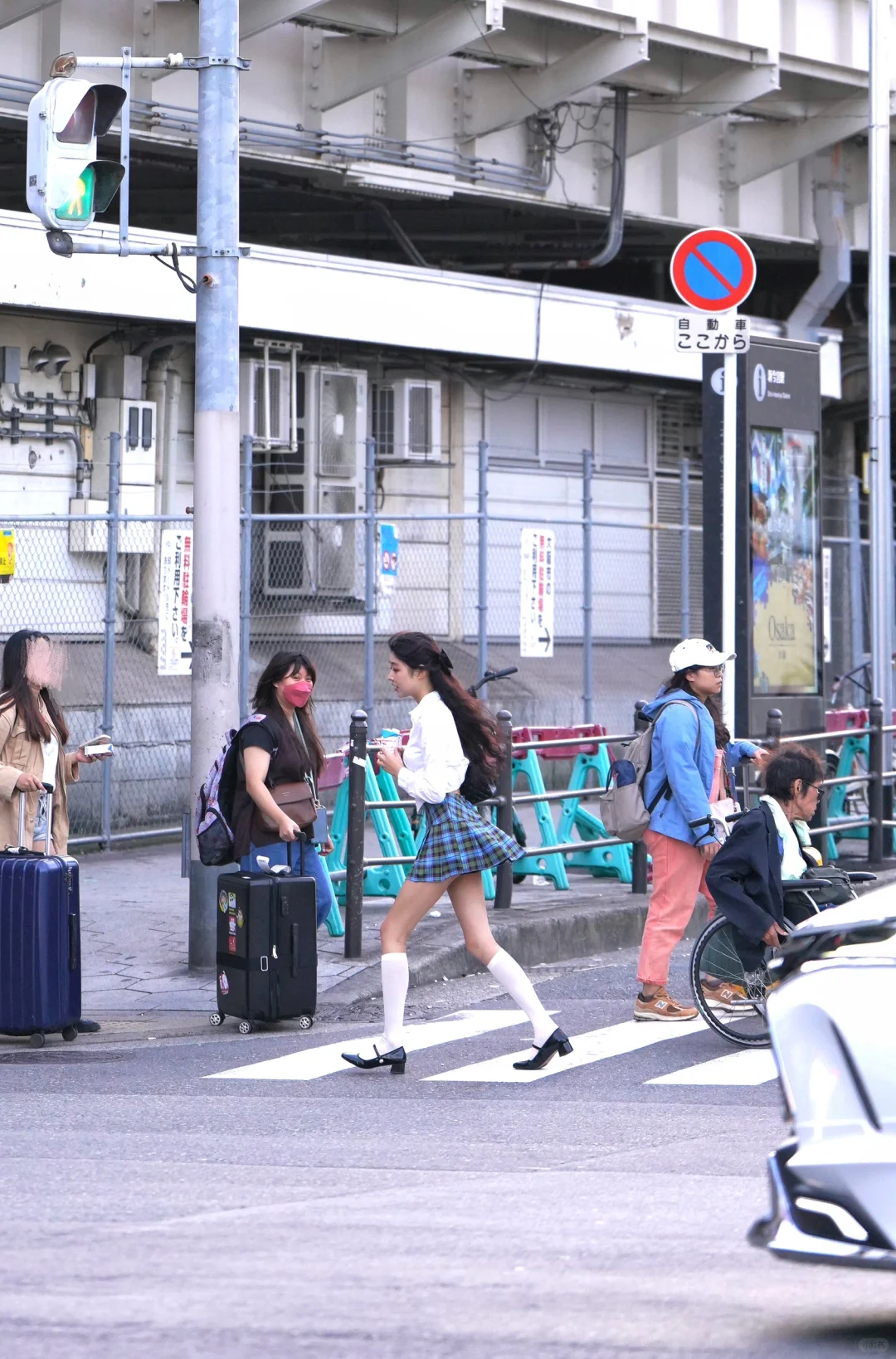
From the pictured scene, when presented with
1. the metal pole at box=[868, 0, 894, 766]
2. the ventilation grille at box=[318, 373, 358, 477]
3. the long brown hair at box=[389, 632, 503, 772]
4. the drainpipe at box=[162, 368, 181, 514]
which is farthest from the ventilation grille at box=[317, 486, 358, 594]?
the long brown hair at box=[389, 632, 503, 772]

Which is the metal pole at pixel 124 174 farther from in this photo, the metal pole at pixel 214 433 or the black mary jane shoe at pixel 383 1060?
the black mary jane shoe at pixel 383 1060

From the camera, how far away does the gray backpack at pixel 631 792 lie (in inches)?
376

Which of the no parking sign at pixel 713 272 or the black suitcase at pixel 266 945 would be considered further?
the no parking sign at pixel 713 272

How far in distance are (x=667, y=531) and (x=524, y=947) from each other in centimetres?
1349

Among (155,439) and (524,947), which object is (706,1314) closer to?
(524,947)

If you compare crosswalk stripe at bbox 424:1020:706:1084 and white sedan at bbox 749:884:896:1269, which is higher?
white sedan at bbox 749:884:896:1269

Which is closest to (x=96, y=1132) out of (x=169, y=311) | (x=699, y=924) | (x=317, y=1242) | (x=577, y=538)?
(x=317, y=1242)

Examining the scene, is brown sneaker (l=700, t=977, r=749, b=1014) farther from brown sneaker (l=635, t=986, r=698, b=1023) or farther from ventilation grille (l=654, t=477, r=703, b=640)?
ventilation grille (l=654, t=477, r=703, b=640)

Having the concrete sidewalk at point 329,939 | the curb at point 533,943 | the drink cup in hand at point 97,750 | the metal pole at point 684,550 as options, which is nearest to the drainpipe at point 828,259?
the metal pole at point 684,550

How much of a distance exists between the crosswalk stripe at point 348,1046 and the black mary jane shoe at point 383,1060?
139mm

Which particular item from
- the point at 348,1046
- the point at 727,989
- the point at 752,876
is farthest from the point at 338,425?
the point at 752,876

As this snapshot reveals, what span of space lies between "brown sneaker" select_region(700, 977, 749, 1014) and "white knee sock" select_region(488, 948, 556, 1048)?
37.9 inches

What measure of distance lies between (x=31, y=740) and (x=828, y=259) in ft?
56.5

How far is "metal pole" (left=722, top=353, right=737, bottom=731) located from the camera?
12156mm
